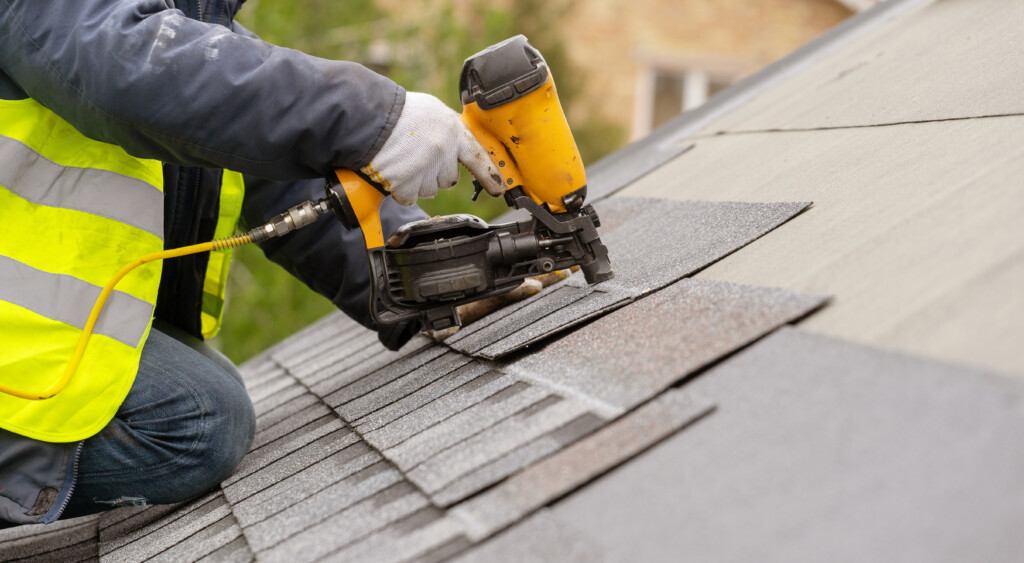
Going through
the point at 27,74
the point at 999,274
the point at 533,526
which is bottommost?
the point at 533,526

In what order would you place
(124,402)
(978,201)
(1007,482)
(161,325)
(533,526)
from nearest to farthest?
(1007,482) → (533,526) → (978,201) → (124,402) → (161,325)

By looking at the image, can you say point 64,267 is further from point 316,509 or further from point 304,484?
point 316,509

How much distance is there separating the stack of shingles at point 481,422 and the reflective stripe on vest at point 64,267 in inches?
14.4

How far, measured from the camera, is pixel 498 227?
6.64 ft

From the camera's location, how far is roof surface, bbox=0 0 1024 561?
924 millimetres

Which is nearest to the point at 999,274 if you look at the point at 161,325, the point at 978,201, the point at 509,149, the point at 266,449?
the point at 978,201

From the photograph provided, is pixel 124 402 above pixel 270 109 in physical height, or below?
below

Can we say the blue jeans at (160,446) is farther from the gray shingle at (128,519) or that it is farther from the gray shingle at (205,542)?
the gray shingle at (205,542)

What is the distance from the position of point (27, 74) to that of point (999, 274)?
181 centimetres

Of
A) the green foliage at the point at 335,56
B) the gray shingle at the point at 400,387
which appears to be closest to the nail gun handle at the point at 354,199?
the gray shingle at the point at 400,387

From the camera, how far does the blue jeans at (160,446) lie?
1922mm

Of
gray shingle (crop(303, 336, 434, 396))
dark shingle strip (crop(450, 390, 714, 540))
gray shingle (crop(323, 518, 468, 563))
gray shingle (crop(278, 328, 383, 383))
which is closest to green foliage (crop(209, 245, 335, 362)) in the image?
gray shingle (crop(278, 328, 383, 383))

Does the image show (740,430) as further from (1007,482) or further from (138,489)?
(138,489)

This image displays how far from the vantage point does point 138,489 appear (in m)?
1.94
